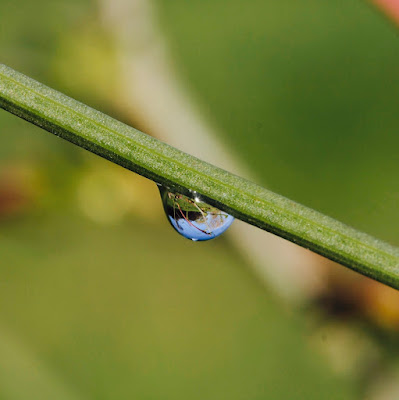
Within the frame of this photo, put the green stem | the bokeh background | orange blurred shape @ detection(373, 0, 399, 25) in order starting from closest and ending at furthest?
the green stem
orange blurred shape @ detection(373, 0, 399, 25)
the bokeh background

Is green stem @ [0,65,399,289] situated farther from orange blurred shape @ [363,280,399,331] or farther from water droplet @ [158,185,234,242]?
orange blurred shape @ [363,280,399,331]

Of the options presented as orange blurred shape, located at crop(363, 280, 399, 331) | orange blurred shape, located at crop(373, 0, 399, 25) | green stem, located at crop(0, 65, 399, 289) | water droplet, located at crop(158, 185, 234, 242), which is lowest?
green stem, located at crop(0, 65, 399, 289)

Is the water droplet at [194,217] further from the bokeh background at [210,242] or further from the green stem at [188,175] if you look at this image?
the bokeh background at [210,242]

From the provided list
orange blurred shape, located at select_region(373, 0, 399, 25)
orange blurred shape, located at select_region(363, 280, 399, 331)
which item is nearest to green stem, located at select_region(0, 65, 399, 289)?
orange blurred shape, located at select_region(373, 0, 399, 25)

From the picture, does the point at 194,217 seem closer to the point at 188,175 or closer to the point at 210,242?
the point at 188,175

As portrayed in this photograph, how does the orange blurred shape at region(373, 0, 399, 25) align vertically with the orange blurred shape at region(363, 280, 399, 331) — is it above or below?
above

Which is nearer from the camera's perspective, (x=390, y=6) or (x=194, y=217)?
(x=194, y=217)

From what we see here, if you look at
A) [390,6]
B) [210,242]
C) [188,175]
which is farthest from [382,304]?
[188,175]
